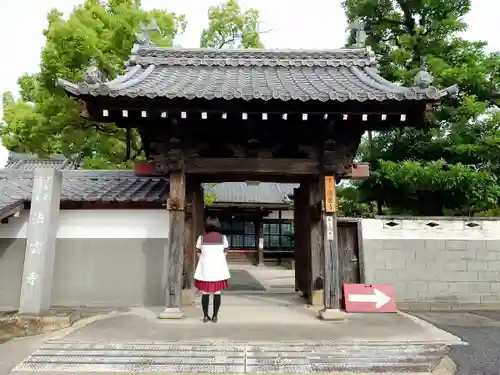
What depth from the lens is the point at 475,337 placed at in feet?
19.4

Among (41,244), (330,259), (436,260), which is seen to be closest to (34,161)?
(41,244)

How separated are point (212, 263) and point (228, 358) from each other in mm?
1855

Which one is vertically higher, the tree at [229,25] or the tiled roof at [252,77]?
the tree at [229,25]

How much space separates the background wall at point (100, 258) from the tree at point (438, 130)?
5.45m

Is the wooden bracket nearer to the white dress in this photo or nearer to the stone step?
the white dress

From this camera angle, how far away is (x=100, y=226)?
8125mm

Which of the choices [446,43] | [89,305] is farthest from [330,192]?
[446,43]

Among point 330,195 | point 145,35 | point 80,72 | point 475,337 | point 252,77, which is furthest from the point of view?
point 80,72

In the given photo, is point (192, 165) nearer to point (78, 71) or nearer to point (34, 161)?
point (78, 71)

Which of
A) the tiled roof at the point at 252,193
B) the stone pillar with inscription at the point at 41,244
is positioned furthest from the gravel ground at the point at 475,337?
the tiled roof at the point at 252,193

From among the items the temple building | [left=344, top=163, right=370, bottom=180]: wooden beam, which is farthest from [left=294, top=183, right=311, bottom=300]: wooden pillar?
[left=344, top=163, right=370, bottom=180]: wooden beam

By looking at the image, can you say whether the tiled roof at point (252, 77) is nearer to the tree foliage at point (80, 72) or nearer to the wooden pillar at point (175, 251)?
the wooden pillar at point (175, 251)

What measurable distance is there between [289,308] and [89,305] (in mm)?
3969

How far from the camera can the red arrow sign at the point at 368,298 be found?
24.2 feet
